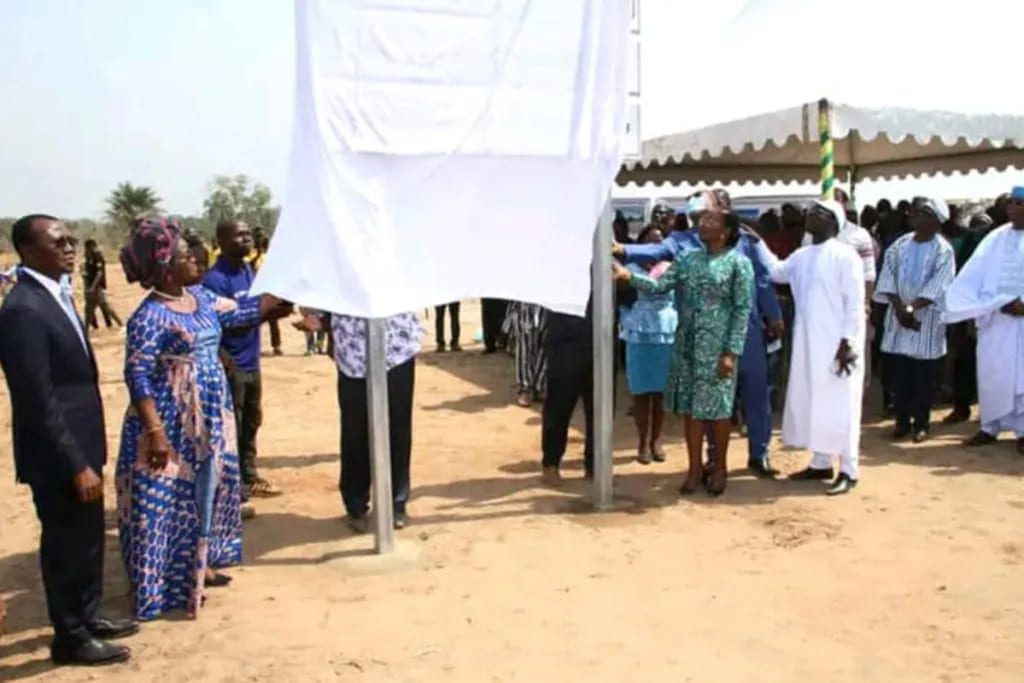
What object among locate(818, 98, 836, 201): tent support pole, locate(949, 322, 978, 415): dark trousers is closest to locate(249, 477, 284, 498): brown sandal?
locate(818, 98, 836, 201): tent support pole

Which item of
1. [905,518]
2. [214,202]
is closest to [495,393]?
[905,518]

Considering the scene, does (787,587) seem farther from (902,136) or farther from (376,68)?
(902,136)

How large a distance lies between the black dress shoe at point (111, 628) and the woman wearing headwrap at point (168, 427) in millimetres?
129

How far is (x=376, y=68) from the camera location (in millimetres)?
4461

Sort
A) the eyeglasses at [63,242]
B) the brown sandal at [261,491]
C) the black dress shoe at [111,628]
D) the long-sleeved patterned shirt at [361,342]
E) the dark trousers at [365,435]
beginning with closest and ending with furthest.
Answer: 1. the eyeglasses at [63,242]
2. the black dress shoe at [111,628]
3. the long-sleeved patterned shirt at [361,342]
4. the dark trousers at [365,435]
5. the brown sandal at [261,491]

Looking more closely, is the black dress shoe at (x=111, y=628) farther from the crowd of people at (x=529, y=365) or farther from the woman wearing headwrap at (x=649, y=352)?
the woman wearing headwrap at (x=649, y=352)

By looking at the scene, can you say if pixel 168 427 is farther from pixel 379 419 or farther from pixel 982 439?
pixel 982 439

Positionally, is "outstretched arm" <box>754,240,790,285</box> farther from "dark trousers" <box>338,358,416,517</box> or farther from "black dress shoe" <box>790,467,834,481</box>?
"dark trousers" <box>338,358,416,517</box>

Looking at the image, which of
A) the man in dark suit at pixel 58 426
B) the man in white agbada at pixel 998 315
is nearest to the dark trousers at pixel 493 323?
the man in white agbada at pixel 998 315

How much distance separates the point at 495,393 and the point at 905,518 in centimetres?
512

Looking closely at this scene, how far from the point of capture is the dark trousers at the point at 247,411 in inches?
218

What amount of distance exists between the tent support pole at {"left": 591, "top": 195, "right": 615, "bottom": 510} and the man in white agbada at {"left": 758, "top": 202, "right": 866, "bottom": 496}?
137 centimetres

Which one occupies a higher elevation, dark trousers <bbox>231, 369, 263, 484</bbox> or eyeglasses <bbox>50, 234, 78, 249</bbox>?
eyeglasses <bbox>50, 234, 78, 249</bbox>

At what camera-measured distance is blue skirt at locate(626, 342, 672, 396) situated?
21.2 ft
